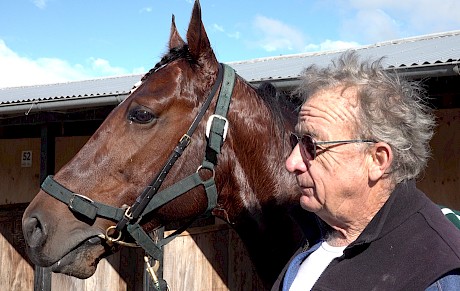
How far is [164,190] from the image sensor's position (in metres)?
2.18

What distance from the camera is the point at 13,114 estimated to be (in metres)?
5.30

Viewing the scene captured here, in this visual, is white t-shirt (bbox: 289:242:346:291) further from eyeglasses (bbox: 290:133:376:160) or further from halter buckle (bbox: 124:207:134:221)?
halter buckle (bbox: 124:207:134:221)

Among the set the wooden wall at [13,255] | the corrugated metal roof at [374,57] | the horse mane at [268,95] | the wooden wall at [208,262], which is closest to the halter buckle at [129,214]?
the horse mane at [268,95]

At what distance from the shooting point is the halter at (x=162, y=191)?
83.5 inches

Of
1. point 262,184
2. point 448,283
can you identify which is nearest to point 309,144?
point 448,283

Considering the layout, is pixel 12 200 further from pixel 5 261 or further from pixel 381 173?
pixel 381 173

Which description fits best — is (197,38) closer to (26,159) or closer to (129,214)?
(129,214)

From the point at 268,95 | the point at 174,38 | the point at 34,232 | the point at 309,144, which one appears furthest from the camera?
the point at 174,38

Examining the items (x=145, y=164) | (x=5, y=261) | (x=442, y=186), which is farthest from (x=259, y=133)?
(x=5, y=261)

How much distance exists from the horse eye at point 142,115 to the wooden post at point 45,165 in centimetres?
365

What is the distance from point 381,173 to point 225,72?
42.4 inches

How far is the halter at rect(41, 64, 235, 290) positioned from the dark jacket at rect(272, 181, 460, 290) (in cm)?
90

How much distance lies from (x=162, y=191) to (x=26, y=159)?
5.65 m

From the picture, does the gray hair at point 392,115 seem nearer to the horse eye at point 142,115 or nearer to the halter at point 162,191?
the halter at point 162,191
